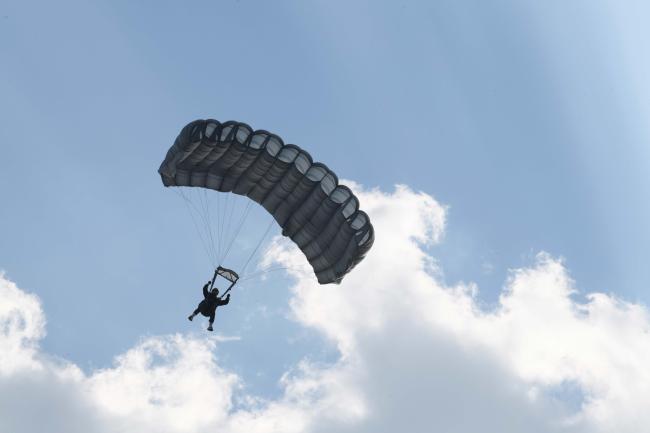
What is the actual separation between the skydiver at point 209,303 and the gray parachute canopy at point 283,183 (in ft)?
14.2

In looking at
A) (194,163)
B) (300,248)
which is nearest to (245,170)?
(194,163)

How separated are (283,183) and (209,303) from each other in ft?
19.8

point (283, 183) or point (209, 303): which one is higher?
point (283, 183)

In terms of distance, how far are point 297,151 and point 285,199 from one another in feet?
11.3

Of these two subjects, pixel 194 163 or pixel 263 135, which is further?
pixel 194 163

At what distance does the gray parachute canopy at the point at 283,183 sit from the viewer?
3222 cm

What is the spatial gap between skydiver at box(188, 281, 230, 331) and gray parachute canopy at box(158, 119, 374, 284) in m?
4.34

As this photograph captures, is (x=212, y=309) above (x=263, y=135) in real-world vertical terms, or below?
below

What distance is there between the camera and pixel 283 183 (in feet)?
113

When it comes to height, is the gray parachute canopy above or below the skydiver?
above

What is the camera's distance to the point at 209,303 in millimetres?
34281

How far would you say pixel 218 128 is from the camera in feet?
105

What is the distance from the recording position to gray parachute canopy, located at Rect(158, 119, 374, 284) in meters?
32.2

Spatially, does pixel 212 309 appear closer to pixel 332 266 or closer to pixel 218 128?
pixel 332 266
